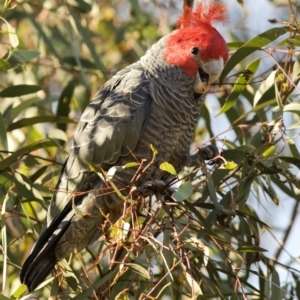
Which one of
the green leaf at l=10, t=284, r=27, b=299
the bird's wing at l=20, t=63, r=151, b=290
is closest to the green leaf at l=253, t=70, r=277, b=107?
the bird's wing at l=20, t=63, r=151, b=290

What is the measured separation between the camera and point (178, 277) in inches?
123

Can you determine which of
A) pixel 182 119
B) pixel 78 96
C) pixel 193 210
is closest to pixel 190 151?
pixel 182 119

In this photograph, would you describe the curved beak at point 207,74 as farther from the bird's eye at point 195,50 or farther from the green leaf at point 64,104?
the green leaf at point 64,104

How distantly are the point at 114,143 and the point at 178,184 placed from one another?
392mm

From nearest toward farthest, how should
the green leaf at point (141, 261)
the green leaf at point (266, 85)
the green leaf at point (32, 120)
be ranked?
the green leaf at point (141, 261) < the green leaf at point (266, 85) < the green leaf at point (32, 120)

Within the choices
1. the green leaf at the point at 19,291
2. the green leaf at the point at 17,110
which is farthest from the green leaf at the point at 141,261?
the green leaf at the point at 17,110

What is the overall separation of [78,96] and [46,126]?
2.31ft

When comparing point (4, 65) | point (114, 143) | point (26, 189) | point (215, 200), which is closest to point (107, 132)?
point (114, 143)

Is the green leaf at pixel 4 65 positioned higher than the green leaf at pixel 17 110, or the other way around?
the green leaf at pixel 4 65

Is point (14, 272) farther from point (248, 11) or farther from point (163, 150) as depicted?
point (248, 11)

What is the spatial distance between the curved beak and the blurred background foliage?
2.3 inches

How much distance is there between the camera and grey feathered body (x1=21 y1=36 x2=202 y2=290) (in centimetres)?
273

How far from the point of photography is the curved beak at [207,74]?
2805mm

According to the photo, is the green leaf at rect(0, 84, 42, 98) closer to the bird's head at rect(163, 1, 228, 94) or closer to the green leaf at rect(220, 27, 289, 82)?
the bird's head at rect(163, 1, 228, 94)
